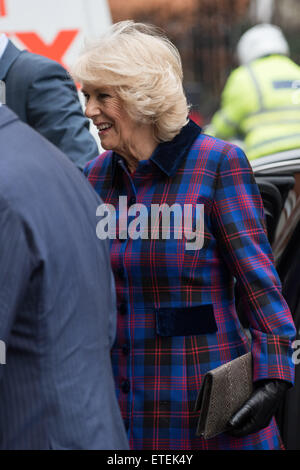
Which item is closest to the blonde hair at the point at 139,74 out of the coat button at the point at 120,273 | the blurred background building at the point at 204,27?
the coat button at the point at 120,273

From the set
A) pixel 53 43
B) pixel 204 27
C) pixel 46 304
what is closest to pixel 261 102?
pixel 53 43

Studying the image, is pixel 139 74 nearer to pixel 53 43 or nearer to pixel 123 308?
pixel 123 308

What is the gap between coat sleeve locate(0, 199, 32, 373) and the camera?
64.5 inches

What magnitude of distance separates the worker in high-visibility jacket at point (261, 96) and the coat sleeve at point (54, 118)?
157cm

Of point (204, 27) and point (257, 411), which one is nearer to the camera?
point (257, 411)

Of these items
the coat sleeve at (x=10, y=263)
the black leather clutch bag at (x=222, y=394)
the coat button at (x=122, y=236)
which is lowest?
the black leather clutch bag at (x=222, y=394)

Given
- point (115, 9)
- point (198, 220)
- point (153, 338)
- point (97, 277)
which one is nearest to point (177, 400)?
point (153, 338)

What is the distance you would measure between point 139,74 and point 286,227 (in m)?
0.78

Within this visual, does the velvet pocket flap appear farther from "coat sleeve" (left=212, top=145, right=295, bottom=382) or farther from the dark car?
the dark car

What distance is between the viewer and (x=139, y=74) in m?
2.47

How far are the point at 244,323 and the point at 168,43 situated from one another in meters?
0.90

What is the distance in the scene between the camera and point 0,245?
1.64m

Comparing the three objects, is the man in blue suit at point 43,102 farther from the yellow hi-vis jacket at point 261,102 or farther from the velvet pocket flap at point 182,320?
the yellow hi-vis jacket at point 261,102

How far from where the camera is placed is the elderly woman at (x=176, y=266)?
7.92 feet
